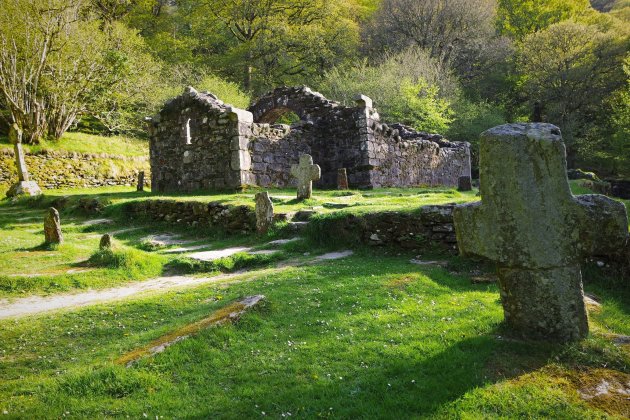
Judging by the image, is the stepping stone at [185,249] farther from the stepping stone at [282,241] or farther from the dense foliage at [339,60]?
the dense foliage at [339,60]

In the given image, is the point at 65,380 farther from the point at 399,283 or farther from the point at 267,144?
the point at 267,144

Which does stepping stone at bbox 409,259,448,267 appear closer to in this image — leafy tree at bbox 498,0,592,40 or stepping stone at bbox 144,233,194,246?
stepping stone at bbox 144,233,194,246

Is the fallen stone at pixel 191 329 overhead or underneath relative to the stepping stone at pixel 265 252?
underneath

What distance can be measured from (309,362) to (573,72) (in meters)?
42.5

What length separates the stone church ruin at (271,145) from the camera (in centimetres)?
1602

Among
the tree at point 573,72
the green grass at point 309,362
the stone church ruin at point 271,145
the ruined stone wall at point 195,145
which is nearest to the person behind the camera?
the green grass at point 309,362

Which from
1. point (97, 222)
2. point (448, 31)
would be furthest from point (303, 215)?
point (448, 31)

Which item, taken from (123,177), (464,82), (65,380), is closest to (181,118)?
(123,177)

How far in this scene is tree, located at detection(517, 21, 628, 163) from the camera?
37.8 m

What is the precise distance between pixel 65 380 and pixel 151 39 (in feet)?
149

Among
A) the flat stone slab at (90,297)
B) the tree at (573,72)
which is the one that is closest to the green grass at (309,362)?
the flat stone slab at (90,297)

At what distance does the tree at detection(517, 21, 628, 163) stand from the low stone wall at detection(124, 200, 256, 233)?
34.9m

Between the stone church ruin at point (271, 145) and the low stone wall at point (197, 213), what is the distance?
8.98ft

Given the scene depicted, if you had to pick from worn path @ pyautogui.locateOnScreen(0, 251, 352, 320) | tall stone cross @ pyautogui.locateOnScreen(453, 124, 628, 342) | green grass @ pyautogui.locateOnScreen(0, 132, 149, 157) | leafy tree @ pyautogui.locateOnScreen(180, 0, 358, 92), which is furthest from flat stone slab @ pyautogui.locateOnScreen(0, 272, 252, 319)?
leafy tree @ pyautogui.locateOnScreen(180, 0, 358, 92)
